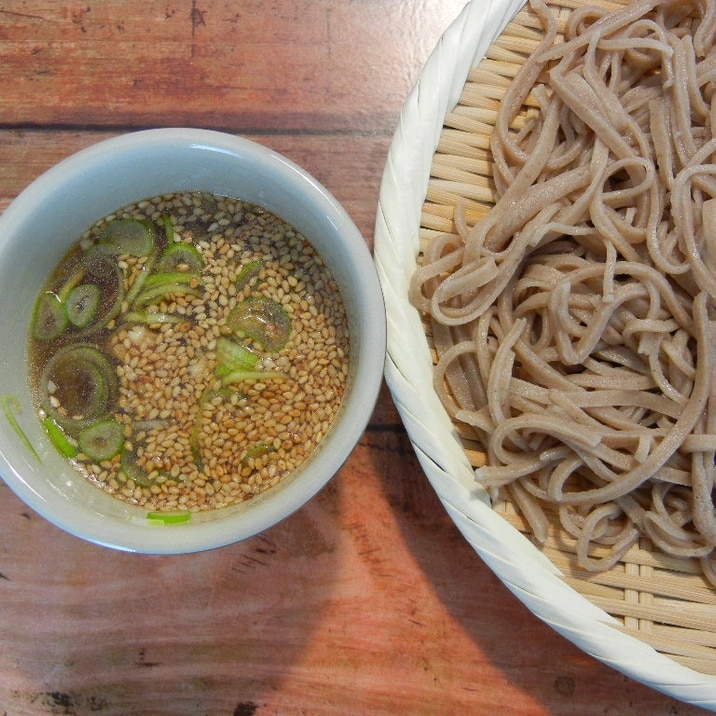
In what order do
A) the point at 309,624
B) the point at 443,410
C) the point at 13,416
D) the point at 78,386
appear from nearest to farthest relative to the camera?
1. the point at 13,416
2. the point at 78,386
3. the point at 443,410
4. the point at 309,624

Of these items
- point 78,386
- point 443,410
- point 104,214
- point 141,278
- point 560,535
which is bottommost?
point 560,535

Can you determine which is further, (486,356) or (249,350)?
(486,356)

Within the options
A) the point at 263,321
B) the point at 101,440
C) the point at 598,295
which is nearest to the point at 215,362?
the point at 263,321

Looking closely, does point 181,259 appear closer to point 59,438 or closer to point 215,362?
point 215,362

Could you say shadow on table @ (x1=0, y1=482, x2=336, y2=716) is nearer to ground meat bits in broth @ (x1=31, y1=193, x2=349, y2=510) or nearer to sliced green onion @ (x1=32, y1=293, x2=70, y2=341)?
ground meat bits in broth @ (x1=31, y1=193, x2=349, y2=510)

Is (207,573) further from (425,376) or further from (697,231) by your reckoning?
(697,231)

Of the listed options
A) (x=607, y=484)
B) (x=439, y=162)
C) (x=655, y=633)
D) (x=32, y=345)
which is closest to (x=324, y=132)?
(x=439, y=162)

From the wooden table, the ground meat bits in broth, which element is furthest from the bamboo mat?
the ground meat bits in broth
